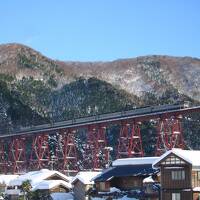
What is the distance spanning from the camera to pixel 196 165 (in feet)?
114

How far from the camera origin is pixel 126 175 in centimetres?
4188

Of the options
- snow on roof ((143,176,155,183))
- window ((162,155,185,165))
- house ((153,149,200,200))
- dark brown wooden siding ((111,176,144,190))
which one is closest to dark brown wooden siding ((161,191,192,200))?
house ((153,149,200,200))

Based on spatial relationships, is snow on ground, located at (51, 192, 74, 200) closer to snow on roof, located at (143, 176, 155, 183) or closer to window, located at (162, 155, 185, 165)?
snow on roof, located at (143, 176, 155, 183)

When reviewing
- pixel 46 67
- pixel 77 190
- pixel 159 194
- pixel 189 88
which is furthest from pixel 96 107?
pixel 159 194

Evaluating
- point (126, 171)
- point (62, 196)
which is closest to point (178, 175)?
point (126, 171)

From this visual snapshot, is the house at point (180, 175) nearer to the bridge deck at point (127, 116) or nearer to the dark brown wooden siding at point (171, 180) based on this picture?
the dark brown wooden siding at point (171, 180)

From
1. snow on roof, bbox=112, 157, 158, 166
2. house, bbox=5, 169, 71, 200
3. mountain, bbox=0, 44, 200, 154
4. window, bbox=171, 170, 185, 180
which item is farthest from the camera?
mountain, bbox=0, 44, 200, 154

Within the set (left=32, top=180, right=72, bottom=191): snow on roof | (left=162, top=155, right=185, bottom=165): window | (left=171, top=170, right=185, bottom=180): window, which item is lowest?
(left=32, top=180, right=72, bottom=191): snow on roof

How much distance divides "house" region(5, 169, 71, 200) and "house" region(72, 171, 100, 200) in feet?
6.75

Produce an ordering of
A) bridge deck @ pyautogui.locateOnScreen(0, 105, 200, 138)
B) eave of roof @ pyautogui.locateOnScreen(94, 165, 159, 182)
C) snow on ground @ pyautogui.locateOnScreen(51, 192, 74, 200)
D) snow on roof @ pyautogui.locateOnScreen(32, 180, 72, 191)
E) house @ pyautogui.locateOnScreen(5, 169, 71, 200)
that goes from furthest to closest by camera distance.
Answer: bridge deck @ pyautogui.locateOnScreen(0, 105, 200, 138), house @ pyautogui.locateOnScreen(5, 169, 71, 200), snow on roof @ pyautogui.locateOnScreen(32, 180, 72, 191), snow on ground @ pyautogui.locateOnScreen(51, 192, 74, 200), eave of roof @ pyautogui.locateOnScreen(94, 165, 159, 182)

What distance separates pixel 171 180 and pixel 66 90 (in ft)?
308

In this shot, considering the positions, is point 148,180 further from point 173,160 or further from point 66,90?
point 66,90

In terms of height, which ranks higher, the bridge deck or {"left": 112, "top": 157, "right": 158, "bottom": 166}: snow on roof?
the bridge deck

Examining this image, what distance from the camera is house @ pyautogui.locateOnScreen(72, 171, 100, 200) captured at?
46250 millimetres
